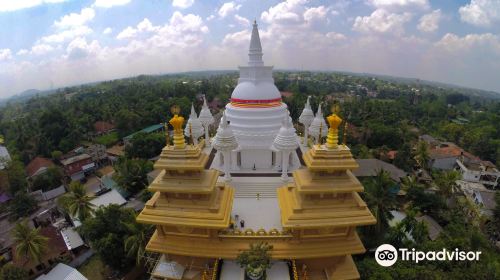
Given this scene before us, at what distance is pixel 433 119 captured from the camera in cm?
6756

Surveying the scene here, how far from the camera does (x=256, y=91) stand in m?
20.7

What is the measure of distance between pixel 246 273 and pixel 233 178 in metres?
7.60

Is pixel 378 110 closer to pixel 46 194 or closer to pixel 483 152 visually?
pixel 483 152

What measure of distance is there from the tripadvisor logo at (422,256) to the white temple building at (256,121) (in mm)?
8176

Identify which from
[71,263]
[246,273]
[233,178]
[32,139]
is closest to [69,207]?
[71,263]

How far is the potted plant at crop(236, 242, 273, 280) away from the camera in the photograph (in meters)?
10.9

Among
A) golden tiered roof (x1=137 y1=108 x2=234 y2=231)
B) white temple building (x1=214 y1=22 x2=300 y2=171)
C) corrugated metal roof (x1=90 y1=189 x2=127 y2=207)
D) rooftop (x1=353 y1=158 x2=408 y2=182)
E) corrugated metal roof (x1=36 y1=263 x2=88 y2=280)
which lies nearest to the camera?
golden tiered roof (x1=137 y1=108 x2=234 y2=231)

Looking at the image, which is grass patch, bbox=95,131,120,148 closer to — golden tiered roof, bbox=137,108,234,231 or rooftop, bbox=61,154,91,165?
rooftop, bbox=61,154,91,165

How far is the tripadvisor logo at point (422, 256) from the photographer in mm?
14252

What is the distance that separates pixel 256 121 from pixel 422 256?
45.4ft

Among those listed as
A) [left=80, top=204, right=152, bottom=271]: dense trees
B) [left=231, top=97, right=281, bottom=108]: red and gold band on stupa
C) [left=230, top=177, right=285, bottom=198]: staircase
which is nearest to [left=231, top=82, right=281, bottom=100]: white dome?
[left=231, top=97, right=281, bottom=108]: red and gold band on stupa

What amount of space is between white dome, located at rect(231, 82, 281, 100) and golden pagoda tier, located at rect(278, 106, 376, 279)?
8930 mm

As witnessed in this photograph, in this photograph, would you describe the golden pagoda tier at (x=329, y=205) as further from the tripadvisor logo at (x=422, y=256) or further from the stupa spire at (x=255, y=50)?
the stupa spire at (x=255, y=50)

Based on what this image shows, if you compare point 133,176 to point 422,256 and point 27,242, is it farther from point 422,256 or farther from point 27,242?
point 422,256
